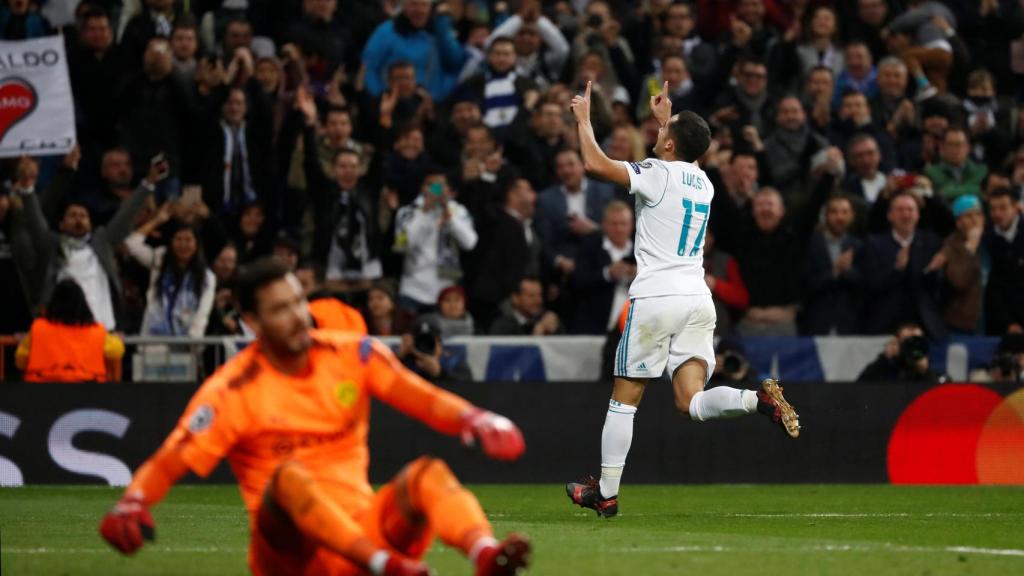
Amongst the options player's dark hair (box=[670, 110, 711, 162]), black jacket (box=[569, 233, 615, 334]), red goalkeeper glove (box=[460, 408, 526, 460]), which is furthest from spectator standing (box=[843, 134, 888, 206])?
red goalkeeper glove (box=[460, 408, 526, 460])

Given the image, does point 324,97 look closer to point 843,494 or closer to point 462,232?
point 462,232

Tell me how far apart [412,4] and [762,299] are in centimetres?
494

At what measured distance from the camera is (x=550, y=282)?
1658 centimetres

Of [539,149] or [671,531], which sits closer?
[671,531]

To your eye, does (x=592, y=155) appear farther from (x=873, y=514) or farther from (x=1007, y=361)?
(x=1007, y=361)

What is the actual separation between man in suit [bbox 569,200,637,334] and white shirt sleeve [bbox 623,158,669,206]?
499cm

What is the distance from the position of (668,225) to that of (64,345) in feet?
20.6

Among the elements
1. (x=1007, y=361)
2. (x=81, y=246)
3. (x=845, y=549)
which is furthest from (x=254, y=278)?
(x=1007, y=361)

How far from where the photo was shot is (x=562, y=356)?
51.3ft

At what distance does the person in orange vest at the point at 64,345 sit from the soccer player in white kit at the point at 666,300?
555 cm

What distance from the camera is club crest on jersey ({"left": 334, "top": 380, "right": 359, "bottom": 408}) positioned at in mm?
6504

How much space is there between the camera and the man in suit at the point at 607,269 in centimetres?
1587

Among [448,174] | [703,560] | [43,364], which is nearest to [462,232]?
[448,174]

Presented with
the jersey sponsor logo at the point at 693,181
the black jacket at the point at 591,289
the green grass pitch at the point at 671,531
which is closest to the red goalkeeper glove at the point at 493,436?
the green grass pitch at the point at 671,531
